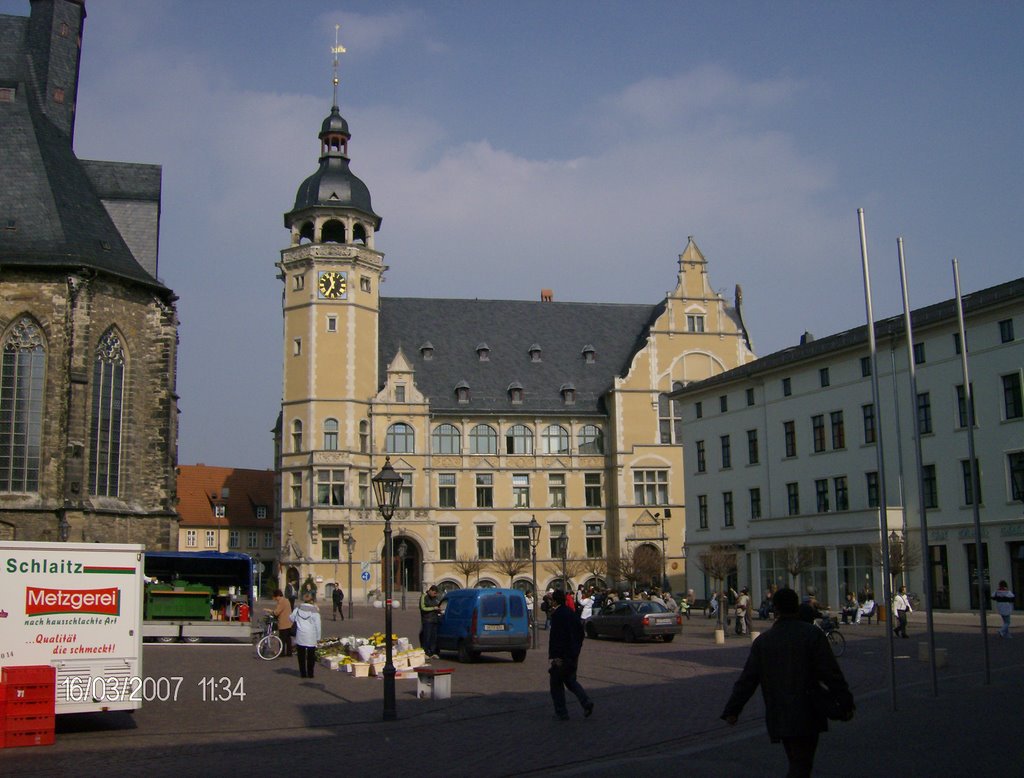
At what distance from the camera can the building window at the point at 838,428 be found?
4719 centimetres

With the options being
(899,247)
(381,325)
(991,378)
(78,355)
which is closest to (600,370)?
(381,325)

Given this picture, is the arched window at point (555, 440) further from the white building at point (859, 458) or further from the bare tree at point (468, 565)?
the white building at point (859, 458)

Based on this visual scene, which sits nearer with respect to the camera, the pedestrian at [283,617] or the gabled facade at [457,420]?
the pedestrian at [283,617]

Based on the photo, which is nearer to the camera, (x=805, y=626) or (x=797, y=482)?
(x=805, y=626)

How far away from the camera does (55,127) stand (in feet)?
153

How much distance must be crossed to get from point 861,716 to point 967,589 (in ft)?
91.9

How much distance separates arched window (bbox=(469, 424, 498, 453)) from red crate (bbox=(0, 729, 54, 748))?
56214 mm

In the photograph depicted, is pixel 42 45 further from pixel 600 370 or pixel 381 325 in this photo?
pixel 600 370

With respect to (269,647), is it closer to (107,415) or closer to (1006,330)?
(107,415)

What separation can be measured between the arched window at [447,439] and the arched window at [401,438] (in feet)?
5.62

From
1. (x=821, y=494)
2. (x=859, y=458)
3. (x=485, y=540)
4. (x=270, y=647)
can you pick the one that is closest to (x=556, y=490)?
(x=485, y=540)

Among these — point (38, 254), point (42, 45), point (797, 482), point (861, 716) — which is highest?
point (42, 45)

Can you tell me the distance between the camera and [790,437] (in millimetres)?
50594

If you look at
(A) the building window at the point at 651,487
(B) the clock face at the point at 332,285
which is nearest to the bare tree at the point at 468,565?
(A) the building window at the point at 651,487
